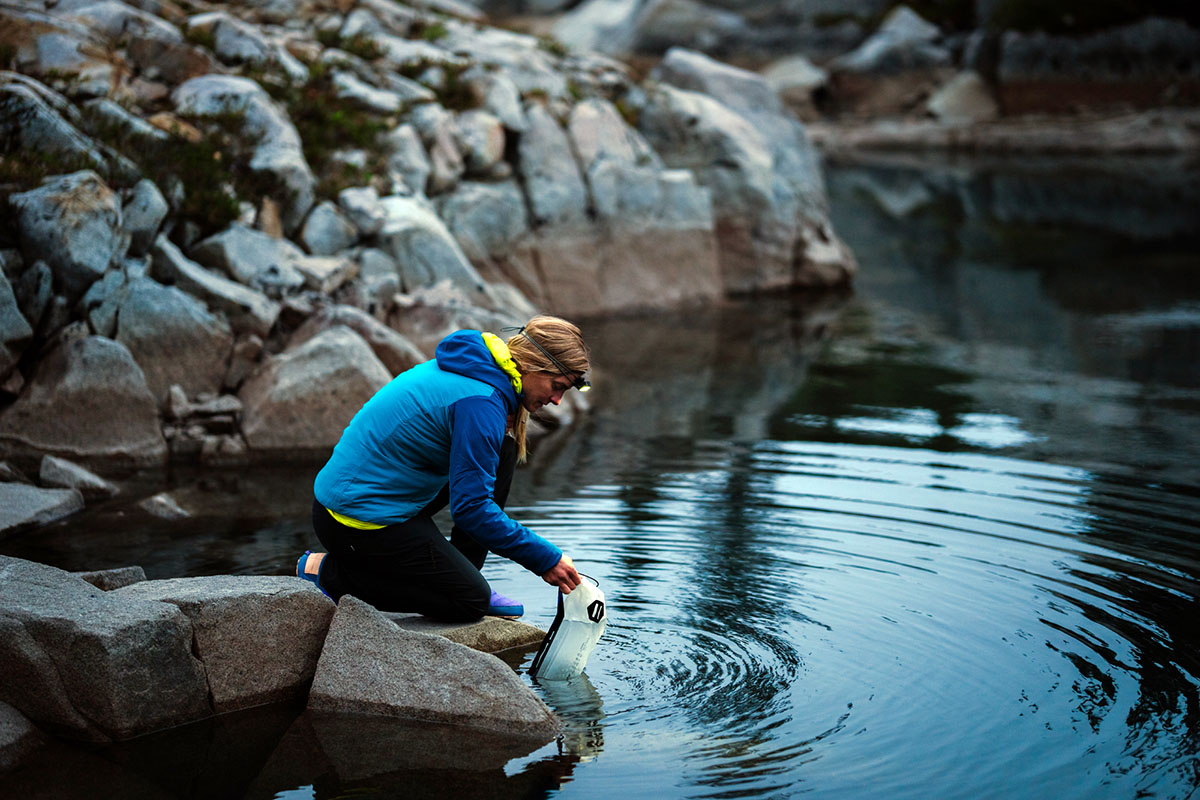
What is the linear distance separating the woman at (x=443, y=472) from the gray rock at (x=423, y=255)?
8.86 metres

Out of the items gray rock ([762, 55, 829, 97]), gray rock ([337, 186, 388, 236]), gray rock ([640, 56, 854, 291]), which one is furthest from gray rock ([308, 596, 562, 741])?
gray rock ([762, 55, 829, 97])

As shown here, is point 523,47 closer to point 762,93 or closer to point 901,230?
point 762,93

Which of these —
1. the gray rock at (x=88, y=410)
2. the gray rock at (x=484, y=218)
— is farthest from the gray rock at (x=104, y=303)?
the gray rock at (x=484, y=218)

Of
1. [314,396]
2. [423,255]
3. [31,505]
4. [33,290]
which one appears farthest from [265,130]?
[31,505]

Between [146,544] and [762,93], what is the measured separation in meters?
18.3

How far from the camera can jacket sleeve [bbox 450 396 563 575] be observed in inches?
234

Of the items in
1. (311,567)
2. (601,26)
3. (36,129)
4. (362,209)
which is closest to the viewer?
(311,567)

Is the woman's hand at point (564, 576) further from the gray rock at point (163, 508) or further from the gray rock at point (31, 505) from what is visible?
Answer: the gray rock at point (31, 505)

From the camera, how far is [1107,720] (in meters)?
5.80

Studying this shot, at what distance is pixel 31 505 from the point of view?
927 cm

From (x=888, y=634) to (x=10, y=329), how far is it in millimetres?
7793

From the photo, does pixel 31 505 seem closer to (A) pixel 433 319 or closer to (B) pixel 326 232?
(A) pixel 433 319

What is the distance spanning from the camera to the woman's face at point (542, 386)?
6082 millimetres

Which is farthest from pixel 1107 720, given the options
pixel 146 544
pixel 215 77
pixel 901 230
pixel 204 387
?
pixel 901 230
